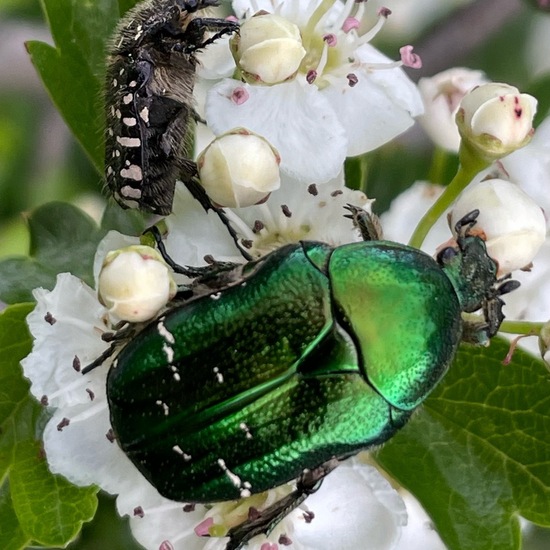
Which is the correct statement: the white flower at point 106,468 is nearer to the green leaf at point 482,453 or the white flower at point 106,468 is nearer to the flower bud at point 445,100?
the green leaf at point 482,453

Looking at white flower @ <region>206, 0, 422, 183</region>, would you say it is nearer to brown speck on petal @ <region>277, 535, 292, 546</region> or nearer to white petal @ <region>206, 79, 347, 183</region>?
white petal @ <region>206, 79, 347, 183</region>

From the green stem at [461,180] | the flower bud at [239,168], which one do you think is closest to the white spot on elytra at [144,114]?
the flower bud at [239,168]

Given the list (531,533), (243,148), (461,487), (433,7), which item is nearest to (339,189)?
(243,148)

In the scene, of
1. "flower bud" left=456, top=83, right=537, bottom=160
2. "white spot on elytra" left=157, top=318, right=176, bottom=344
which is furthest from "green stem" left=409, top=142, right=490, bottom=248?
"white spot on elytra" left=157, top=318, right=176, bottom=344

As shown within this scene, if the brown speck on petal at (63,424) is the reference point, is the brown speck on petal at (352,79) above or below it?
above

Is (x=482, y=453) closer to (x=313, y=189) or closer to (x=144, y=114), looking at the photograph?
(x=313, y=189)

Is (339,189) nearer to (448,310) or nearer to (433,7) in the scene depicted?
(448,310)

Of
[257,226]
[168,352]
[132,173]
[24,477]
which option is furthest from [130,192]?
[24,477]
